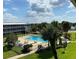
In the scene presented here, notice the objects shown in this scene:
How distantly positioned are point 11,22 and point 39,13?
31 centimetres

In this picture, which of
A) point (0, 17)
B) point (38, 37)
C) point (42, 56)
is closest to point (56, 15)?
point (38, 37)

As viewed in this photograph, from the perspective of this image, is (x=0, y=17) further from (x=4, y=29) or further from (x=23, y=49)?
(x=23, y=49)

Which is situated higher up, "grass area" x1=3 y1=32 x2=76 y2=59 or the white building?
the white building

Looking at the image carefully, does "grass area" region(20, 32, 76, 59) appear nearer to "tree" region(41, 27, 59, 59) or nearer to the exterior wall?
"tree" region(41, 27, 59, 59)

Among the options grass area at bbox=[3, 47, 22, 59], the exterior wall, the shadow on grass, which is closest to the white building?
the exterior wall

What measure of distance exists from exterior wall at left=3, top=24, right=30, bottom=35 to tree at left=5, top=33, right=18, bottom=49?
0.04 meters

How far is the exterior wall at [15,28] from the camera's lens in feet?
5.90

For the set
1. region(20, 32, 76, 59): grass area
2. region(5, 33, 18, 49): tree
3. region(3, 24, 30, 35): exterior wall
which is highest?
region(3, 24, 30, 35): exterior wall

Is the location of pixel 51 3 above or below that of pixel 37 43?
above

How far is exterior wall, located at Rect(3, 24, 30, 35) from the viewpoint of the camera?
1797mm

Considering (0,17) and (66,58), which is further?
(66,58)

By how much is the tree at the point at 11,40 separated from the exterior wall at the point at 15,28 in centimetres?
4

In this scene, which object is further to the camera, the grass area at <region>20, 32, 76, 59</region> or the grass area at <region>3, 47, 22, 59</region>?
the grass area at <region>20, 32, 76, 59</region>

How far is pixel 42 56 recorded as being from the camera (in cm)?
192
